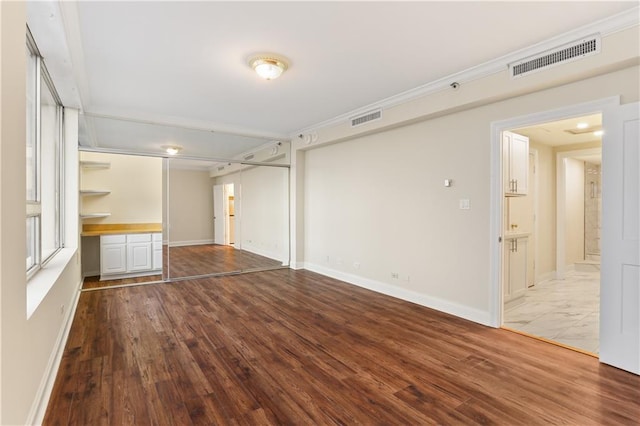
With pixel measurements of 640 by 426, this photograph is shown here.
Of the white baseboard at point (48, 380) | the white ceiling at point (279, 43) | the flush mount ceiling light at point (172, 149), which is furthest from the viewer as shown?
the flush mount ceiling light at point (172, 149)

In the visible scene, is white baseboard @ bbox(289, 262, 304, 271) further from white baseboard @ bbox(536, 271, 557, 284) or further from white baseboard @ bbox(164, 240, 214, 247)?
white baseboard @ bbox(536, 271, 557, 284)

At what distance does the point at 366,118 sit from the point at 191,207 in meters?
5.13

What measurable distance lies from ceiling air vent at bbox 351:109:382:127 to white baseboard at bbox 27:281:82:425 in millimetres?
4439

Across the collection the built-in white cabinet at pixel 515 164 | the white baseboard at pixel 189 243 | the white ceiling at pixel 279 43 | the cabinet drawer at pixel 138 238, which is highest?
the white ceiling at pixel 279 43

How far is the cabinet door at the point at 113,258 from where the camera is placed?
565 centimetres

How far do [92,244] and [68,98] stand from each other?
321 centimetres

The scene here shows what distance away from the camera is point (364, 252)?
205 inches

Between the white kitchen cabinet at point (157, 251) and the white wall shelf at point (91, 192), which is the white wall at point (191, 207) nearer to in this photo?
the white kitchen cabinet at point (157, 251)

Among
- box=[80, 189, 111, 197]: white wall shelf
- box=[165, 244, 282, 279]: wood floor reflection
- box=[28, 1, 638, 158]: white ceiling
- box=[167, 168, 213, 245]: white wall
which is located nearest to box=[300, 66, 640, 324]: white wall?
box=[28, 1, 638, 158]: white ceiling

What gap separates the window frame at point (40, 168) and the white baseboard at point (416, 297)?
4.02m

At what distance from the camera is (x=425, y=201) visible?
4211 millimetres

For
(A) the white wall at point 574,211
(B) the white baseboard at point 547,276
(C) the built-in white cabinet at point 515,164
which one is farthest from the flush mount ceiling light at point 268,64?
(A) the white wall at point 574,211

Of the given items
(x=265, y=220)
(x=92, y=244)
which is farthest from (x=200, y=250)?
(x=92, y=244)

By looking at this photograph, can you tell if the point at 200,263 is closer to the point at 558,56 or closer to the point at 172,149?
the point at 172,149
